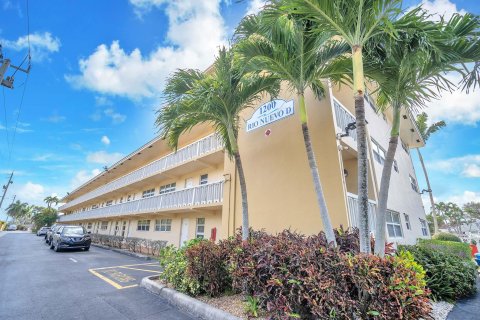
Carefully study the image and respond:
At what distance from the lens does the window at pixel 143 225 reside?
2183 centimetres

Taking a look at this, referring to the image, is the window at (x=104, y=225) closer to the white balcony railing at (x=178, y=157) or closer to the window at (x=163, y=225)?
the white balcony railing at (x=178, y=157)

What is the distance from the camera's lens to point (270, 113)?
10.5m

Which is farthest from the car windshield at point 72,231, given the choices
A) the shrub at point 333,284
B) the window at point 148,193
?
the shrub at point 333,284

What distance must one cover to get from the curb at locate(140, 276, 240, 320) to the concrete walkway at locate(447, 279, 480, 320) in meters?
5.01

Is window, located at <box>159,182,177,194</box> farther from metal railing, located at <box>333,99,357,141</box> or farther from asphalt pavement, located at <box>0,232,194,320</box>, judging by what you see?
metal railing, located at <box>333,99,357,141</box>

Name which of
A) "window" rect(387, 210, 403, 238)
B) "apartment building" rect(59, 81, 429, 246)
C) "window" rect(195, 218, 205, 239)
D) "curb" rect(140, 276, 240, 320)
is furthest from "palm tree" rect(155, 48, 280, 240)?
"window" rect(195, 218, 205, 239)

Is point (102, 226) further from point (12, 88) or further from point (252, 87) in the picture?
point (252, 87)

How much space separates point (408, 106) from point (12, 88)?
16730 mm

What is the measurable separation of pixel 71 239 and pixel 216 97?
17.9m

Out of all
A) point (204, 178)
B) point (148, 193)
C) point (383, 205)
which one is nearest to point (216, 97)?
point (383, 205)

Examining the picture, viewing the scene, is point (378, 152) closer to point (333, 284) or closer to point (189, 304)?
point (333, 284)

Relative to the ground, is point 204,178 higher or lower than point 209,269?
higher

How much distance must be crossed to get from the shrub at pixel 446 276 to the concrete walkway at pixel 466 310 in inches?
7.9

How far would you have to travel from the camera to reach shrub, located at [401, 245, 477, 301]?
6516mm
